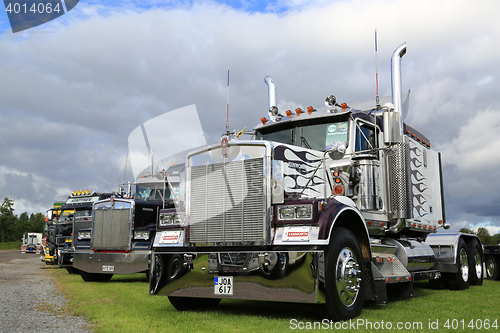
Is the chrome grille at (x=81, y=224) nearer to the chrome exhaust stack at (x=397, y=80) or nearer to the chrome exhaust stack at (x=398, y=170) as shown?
the chrome exhaust stack at (x=398, y=170)

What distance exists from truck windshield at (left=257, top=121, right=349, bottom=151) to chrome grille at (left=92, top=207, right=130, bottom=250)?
6380 millimetres

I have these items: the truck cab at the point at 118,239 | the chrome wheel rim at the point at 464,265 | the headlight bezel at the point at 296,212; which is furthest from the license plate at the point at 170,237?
the chrome wheel rim at the point at 464,265

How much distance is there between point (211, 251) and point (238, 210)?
72 centimetres

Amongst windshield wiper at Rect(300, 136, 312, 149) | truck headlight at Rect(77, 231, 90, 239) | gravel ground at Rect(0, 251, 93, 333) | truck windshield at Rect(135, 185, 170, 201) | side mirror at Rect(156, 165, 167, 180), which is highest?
windshield wiper at Rect(300, 136, 312, 149)

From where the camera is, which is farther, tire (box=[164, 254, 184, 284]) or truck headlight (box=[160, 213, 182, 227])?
truck headlight (box=[160, 213, 182, 227])

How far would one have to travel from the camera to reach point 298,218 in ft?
18.3

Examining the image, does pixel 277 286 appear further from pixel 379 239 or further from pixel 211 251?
pixel 379 239

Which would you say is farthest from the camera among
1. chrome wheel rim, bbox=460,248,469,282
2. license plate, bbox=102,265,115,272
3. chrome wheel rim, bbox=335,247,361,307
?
license plate, bbox=102,265,115,272

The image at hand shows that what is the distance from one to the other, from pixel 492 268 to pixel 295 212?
1106cm

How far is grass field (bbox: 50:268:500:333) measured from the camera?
5309 millimetres

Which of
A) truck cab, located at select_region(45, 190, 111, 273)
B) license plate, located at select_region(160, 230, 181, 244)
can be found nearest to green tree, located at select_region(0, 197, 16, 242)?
truck cab, located at select_region(45, 190, 111, 273)

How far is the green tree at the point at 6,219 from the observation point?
106 meters

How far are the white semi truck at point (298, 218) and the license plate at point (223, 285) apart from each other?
1 cm

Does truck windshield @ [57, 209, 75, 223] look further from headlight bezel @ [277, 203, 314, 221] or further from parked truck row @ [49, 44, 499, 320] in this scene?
headlight bezel @ [277, 203, 314, 221]
